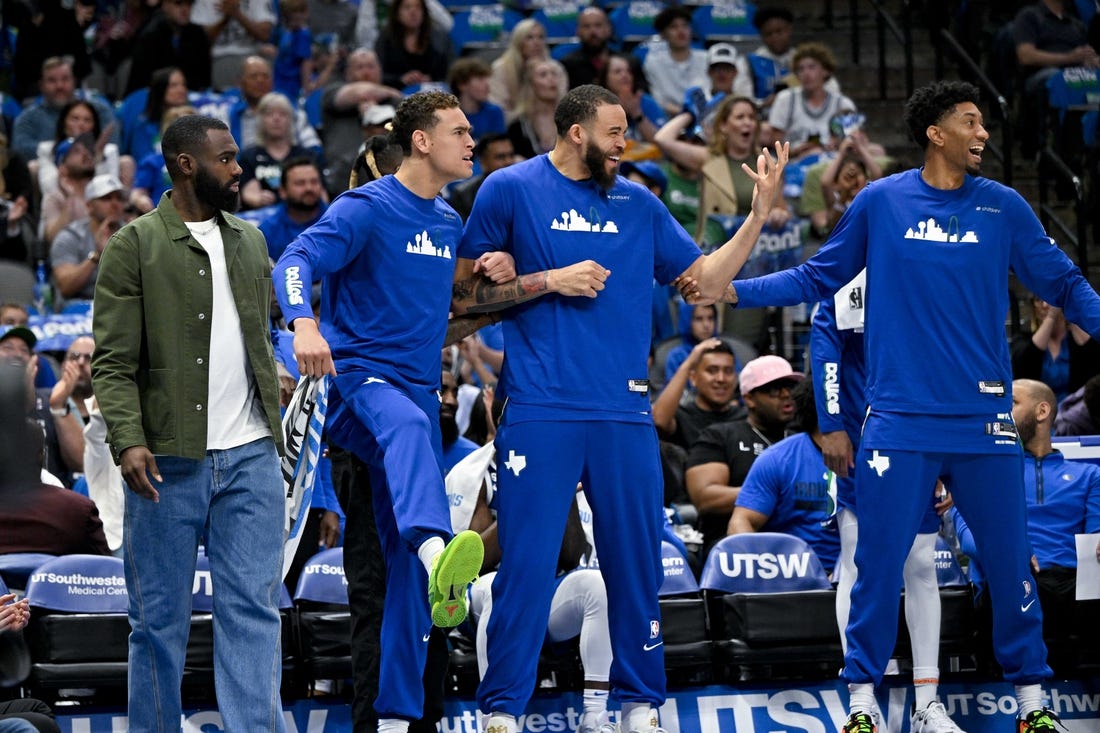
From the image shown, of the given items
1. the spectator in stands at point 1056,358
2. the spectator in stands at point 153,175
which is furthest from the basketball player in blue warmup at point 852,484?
the spectator in stands at point 153,175

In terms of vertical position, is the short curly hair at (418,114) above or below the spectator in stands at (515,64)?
below

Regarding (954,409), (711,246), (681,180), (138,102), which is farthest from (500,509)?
(138,102)

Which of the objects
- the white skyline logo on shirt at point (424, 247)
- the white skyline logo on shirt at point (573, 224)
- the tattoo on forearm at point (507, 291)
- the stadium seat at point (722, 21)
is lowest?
the tattoo on forearm at point (507, 291)

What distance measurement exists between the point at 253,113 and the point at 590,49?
2.94 meters

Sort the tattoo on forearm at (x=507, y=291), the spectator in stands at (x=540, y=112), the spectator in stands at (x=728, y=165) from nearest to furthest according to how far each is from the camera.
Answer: the tattoo on forearm at (x=507, y=291), the spectator in stands at (x=728, y=165), the spectator in stands at (x=540, y=112)

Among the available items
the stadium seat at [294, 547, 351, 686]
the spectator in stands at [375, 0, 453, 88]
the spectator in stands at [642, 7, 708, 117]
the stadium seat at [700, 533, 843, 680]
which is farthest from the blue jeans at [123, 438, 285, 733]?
the spectator in stands at [642, 7, 708, 117]

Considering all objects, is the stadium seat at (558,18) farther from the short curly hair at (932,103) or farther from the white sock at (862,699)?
the white sock at (862,699)

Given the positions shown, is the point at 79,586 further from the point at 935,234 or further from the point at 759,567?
the point at 935,234

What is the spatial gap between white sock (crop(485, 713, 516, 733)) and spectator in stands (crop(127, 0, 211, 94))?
8897 mm

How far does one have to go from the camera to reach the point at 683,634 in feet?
23.2

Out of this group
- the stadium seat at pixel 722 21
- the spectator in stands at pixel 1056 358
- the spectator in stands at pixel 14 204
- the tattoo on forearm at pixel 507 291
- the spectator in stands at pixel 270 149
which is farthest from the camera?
the stadium seat at pixel 722 21

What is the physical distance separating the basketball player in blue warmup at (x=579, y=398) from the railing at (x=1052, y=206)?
186 inches

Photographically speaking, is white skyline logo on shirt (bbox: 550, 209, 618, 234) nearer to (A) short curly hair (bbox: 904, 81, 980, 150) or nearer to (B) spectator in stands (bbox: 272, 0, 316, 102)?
(A) short curly hair (bbox: 904, 81, 980, 150)

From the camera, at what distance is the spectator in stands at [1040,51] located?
12484 mm
